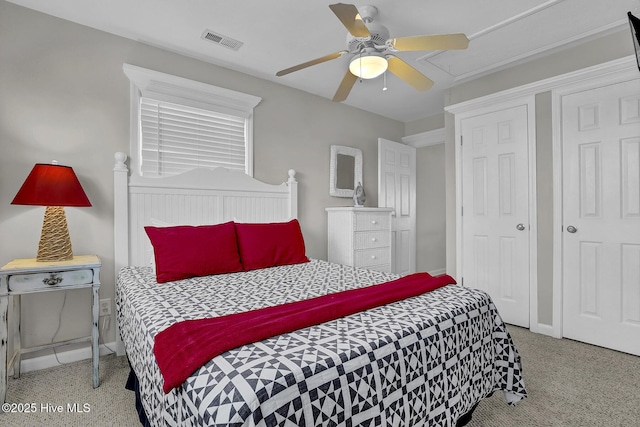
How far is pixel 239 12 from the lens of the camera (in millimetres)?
2217

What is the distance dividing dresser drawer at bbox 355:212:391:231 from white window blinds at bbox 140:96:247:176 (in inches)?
53.3

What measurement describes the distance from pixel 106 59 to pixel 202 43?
73 centimetres

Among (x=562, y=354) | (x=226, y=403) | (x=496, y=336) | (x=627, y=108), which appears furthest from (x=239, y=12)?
(x=562, y=354)

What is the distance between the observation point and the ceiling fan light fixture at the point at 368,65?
2080 mm

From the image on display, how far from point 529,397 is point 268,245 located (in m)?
1.97

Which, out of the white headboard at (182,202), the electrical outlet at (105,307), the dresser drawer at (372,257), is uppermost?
the white headboard at (182,202)

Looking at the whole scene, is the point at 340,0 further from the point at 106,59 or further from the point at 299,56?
the point at 106,59

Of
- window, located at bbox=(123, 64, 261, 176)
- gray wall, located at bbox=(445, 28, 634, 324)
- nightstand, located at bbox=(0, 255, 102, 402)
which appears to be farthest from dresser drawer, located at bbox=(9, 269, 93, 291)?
gray wall, located at bbox=(445, 28, 634, 324)

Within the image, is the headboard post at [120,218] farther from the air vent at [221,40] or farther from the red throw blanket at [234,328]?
the red throw blanket at [234,328]

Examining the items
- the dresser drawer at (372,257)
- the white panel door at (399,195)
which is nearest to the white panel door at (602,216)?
the dresser drawer at (372,257)

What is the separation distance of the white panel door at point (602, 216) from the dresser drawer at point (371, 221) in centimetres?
170

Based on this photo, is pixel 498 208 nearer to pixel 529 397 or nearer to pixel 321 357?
pixel 529 397

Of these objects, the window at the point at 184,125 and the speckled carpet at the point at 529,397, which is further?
the window at the point at 184,125

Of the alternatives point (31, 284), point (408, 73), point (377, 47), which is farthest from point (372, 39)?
point (31, 284)
